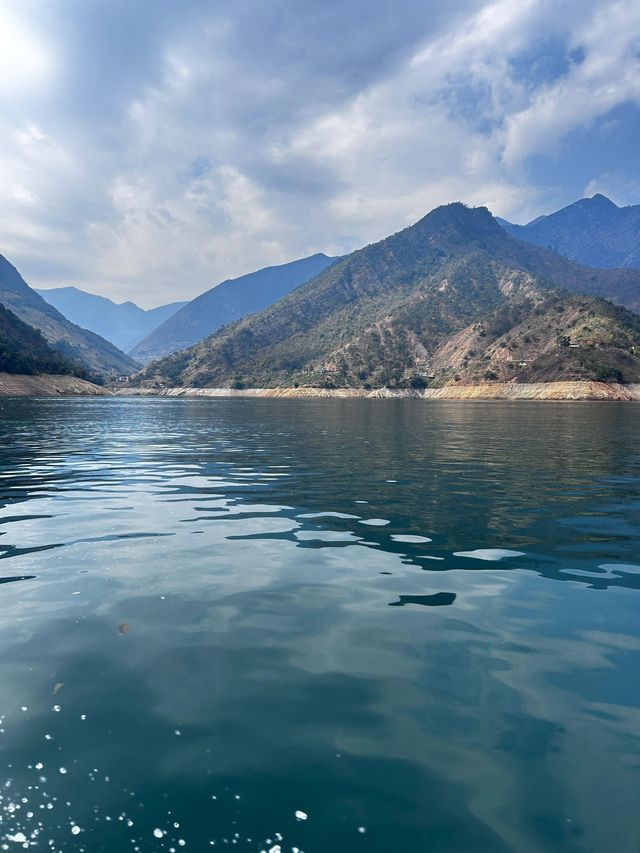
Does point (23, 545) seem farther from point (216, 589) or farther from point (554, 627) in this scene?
point (554, 627)

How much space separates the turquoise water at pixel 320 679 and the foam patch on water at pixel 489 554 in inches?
4.3

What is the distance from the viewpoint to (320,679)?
7.57 m

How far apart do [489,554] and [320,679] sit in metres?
7.65

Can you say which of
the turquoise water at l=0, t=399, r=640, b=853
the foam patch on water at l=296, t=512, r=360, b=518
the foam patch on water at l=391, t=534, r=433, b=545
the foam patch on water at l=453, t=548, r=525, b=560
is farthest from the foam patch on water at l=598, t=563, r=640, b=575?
the foam patch on water at l=296, t=512, r=360, b=518

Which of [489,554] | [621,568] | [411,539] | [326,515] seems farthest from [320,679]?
[326,515]

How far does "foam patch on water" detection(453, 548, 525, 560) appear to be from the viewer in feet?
44.2

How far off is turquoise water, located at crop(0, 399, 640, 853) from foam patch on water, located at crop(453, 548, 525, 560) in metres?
0.11

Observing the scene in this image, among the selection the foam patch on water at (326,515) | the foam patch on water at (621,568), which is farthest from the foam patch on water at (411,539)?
Answer: the foam patch on water at (621,568)

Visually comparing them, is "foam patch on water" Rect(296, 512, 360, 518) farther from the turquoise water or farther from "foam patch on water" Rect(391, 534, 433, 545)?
"foam patch on water" Rect(391, 534, 433, 545)

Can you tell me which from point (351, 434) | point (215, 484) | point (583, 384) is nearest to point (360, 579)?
point (215, 484)

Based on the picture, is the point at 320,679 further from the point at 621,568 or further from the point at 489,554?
the point at 621,568

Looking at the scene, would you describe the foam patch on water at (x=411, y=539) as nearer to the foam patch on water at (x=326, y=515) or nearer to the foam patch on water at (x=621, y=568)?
the foam patch on water at (x=326, y=515)

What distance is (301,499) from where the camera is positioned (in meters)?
21.1

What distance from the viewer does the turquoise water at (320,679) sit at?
16.0ft
